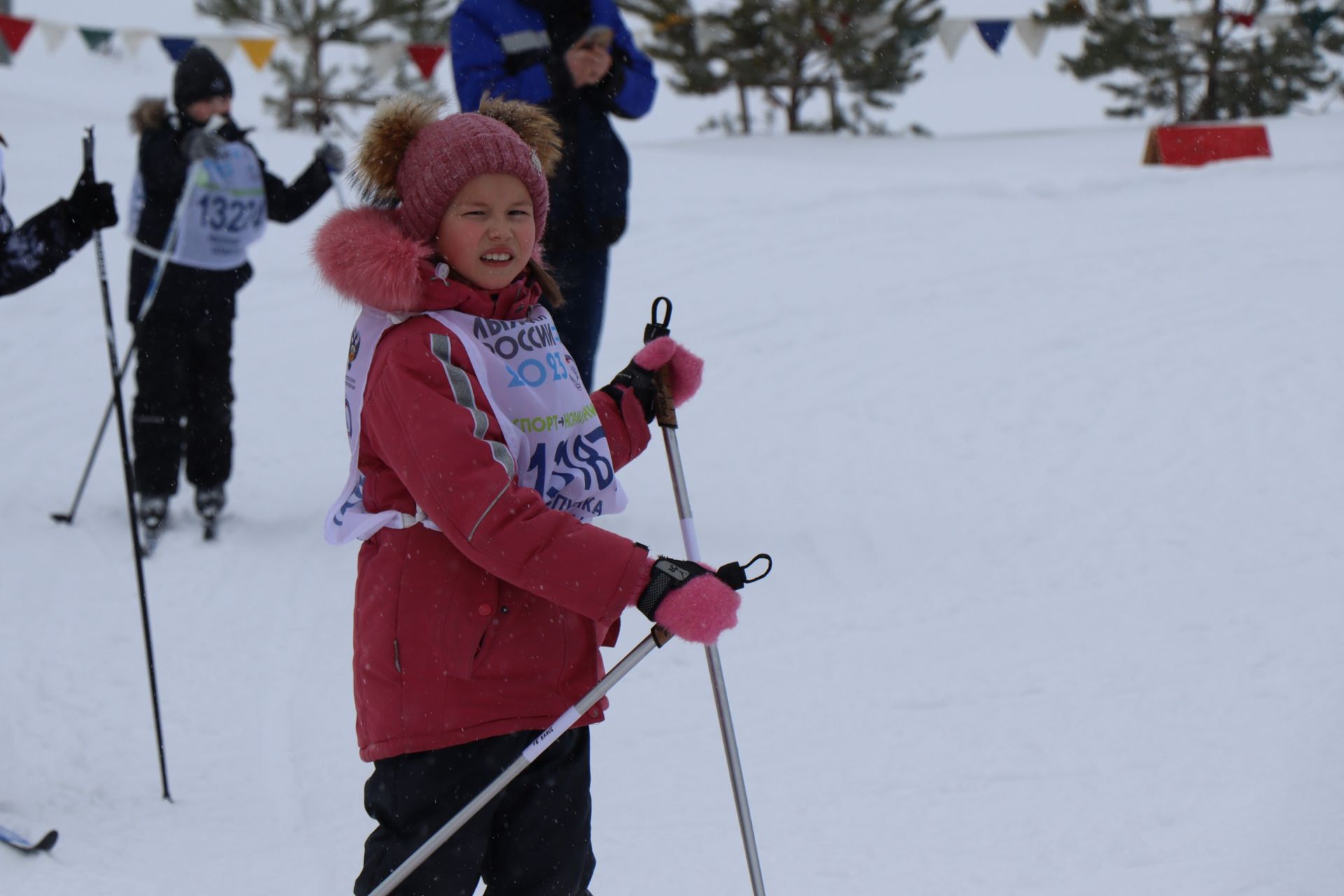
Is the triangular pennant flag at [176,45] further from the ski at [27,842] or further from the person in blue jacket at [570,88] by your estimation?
the ski at [27,842]

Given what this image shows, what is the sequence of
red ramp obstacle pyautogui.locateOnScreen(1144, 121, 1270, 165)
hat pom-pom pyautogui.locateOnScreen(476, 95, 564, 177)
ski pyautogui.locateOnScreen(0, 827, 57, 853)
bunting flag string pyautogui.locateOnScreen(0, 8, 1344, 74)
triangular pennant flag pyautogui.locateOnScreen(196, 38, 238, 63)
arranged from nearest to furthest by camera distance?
1. hat pom-pom pyautogui.locateOnScreen(476, 95, 564, 177)
2. ski pyautogui.locateOnScreen(0, 827, 57, 853)
3. red ramp obstacle pyautogui.locateOnScreen(1144, 121, 1270, 165)
4. bunting flag string pyautogui.locateOnScreen(0, 8, 1344, 74)
5. triangular pennant flag pyautogui.locateOnScreen(196, 38, 238, 63)

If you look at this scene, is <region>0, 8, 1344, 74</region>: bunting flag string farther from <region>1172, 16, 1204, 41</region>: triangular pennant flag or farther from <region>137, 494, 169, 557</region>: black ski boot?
<region>137, 494, 169, 557</region>: black ski boot

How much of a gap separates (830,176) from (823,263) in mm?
3311

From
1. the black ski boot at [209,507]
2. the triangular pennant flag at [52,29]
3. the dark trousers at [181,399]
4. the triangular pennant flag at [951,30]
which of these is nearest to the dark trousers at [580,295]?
the dark trousers at [181,399]

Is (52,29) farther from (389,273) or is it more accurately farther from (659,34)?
(389,273)

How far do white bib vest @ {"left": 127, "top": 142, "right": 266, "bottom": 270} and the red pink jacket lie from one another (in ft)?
10.2

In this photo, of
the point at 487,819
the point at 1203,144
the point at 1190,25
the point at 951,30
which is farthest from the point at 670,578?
the point at 1190,25

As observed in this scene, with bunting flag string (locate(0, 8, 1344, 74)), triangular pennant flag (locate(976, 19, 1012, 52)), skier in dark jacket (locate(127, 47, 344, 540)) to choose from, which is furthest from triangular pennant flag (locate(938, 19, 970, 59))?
skier in dark jacket (locate(127, 47, 344, 540))

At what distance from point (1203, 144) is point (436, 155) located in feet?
35.7

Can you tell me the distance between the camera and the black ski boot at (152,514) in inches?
203

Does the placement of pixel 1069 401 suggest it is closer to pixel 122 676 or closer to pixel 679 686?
pixel 679 686

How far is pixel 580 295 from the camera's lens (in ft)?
14.7

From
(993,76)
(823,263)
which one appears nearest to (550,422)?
(823,263)

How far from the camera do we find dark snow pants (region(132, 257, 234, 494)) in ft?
17.0
